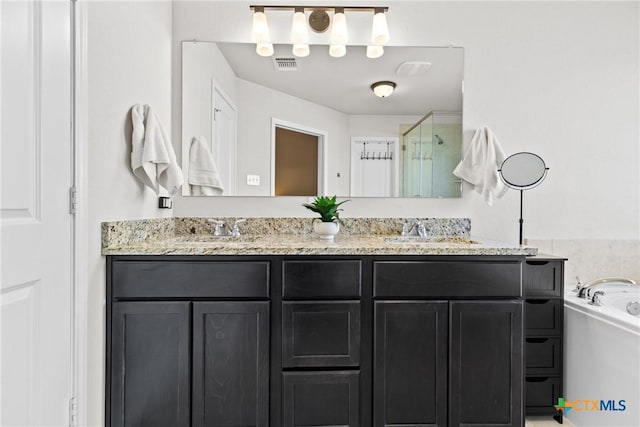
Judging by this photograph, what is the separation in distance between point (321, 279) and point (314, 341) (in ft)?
0.90

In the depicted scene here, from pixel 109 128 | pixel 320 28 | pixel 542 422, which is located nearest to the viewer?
pixel 109 128

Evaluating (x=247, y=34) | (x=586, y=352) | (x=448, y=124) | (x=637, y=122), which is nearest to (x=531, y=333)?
(x=586, y=352)

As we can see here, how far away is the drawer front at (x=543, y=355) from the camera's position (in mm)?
2012

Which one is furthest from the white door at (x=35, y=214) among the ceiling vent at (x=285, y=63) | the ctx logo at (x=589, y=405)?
the ctx logo at (x=589, y=405)

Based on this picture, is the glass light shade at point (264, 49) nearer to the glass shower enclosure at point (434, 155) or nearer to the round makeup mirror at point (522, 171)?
the glass shower enclosure at point (434, 155)

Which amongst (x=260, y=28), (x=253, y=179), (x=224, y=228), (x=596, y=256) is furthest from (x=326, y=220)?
(x=596, y=256)

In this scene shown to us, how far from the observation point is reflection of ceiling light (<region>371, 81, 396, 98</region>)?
7.75 ft

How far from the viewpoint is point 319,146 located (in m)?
2.36

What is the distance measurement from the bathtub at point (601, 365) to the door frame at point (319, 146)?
1.54 metres

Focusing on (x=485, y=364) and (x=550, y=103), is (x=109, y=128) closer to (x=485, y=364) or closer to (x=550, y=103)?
(x=485, y=364)

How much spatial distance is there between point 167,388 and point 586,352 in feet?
6.66

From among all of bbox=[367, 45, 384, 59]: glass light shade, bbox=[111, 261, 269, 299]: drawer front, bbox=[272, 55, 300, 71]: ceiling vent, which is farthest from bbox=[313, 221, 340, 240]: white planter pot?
bbox=[367, 45, 384, 59]: glass light shade

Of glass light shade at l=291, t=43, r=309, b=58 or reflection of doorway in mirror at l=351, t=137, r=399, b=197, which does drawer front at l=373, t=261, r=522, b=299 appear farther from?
glass light shade at l=291, t=43, r=309, b=58

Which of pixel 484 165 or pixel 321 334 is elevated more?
pixel 484 165
